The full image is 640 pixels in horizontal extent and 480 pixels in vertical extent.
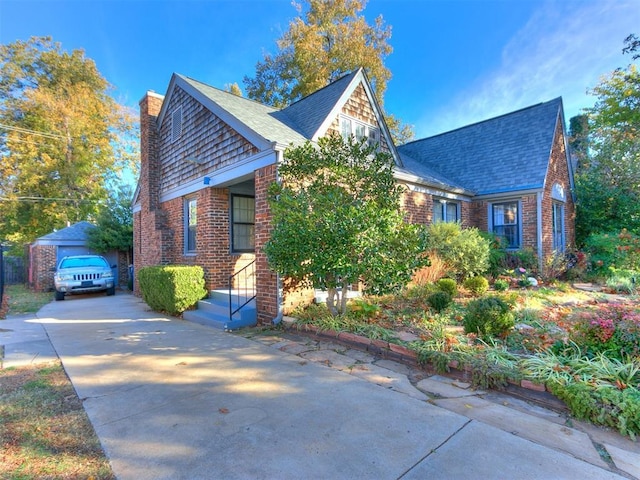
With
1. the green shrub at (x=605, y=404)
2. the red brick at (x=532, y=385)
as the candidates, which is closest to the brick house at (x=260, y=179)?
the red brick at (x=532, y=385)

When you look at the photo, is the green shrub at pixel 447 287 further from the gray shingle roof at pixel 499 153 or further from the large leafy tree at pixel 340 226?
the gray shingle roof at pixel 499 153

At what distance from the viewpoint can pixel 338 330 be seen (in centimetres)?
554

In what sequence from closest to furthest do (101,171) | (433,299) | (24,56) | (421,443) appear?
(421,443) → (433,299) → (24,56) → (101,171)

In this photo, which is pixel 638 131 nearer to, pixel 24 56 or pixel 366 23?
pixel 366 23

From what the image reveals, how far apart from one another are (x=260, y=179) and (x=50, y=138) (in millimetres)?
21081

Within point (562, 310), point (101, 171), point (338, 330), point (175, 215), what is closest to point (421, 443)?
point (338, 330)

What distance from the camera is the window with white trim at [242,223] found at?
905 cm

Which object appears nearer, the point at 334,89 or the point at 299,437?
the point at 299,437

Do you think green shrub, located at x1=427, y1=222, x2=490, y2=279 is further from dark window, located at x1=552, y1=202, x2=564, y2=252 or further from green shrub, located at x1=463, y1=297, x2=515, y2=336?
dark window, located at x1=552, y1=202, x2=564, y2=252

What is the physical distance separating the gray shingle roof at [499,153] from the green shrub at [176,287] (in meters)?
7.47

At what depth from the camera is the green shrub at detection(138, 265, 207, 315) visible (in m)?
7.84

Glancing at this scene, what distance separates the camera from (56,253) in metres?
14.6

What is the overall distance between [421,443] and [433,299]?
3.91 metres

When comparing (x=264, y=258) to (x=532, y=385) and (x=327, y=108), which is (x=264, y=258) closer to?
(x=327, y=108)
